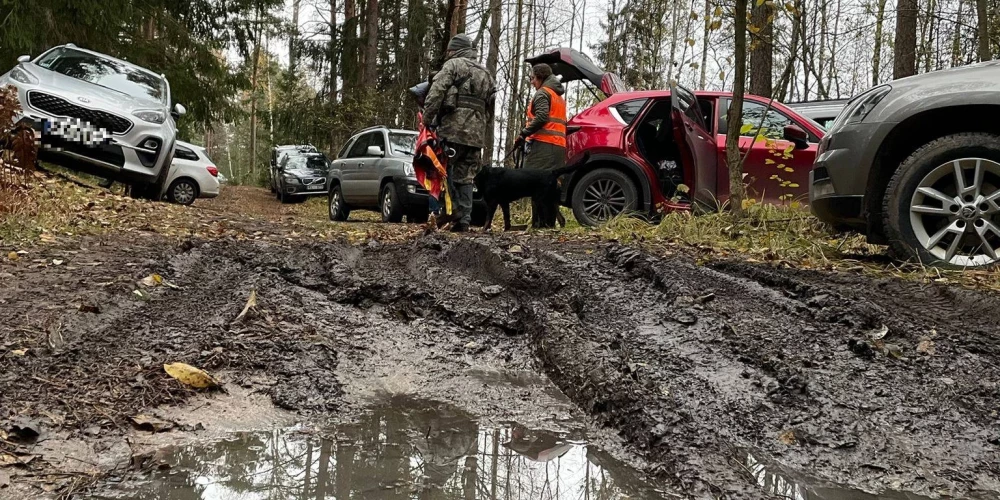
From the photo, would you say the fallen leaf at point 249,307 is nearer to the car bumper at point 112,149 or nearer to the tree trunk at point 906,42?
the car bumper at point 112,149

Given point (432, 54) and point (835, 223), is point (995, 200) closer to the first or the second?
point (835, 223)

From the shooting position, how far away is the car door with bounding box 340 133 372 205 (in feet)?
41.9

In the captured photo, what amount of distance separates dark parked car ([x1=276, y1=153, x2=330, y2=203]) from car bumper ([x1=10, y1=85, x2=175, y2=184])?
11.8 m

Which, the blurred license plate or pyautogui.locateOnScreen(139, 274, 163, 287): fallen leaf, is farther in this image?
the blurred license plate

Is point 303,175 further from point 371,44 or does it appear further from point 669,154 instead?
point 669,154

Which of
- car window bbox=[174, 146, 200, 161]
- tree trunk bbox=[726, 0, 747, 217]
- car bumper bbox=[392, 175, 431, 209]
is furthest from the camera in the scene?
car window bbox=[174, 146, 200, 161]

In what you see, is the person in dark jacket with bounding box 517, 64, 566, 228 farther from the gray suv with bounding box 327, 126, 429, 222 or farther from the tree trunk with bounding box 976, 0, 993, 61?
the tree trunk with bounding box 976, 0, 993, 61

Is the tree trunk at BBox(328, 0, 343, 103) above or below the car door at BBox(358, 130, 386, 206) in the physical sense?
above

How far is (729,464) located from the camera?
2359 mm

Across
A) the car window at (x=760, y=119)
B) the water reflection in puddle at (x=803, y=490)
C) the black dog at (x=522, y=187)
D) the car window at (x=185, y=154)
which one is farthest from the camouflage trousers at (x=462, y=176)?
the car window at (x=185, y=154)

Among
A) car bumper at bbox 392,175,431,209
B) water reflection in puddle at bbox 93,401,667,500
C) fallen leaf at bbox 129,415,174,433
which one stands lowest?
water reflection in puddle at bbox 93,401,667,500

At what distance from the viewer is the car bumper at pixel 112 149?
9461mm

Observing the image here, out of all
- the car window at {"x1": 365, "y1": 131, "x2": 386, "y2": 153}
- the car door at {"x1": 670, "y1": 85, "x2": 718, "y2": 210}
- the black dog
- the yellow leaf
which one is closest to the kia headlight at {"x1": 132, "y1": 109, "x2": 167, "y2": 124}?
the car window at {"x1": 365, "y1": 131, "x2": 386, "y2": 153}

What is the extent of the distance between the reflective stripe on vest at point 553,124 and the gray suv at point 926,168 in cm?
367
